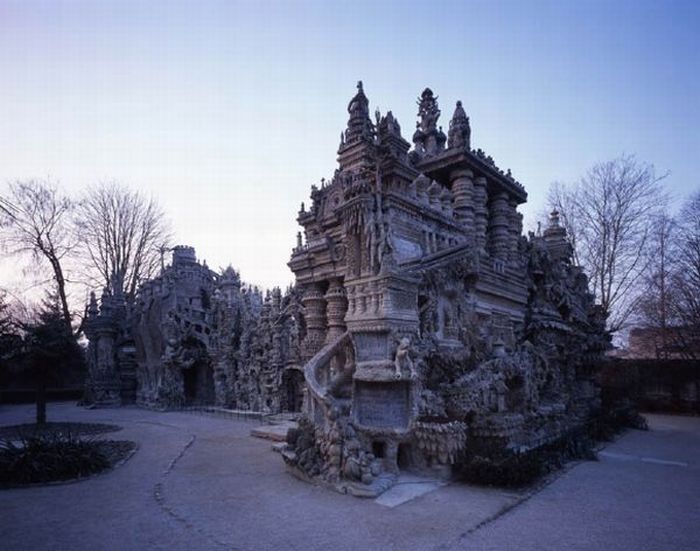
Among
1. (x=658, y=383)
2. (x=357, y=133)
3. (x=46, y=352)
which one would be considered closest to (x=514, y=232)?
(x=357, y=133)

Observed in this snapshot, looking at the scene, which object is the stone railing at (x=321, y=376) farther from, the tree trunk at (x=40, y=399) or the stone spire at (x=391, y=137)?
the tree trunk at (x=40, y=399)

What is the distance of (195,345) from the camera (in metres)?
26.7

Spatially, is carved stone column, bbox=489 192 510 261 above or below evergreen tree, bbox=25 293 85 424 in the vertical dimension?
above

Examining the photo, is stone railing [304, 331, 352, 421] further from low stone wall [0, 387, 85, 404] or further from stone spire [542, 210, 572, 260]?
low stone wall [0, 387, 85, 404]

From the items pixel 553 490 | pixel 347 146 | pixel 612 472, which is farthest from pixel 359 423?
pixel 347 146

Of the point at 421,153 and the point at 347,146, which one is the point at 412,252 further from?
the point at 421,153

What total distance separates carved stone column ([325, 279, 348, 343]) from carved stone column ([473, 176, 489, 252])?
5.12 metres

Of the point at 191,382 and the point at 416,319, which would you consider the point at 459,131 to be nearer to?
the point at 416,319

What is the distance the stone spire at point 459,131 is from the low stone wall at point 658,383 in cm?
1635

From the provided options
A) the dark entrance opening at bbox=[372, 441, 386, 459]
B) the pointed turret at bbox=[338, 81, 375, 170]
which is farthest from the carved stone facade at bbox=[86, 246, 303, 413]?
the dark entrance opening at bbox=[372, 441, 386, 459]

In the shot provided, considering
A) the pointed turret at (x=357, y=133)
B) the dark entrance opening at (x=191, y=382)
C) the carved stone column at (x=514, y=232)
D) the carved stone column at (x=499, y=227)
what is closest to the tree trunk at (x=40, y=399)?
the dark entrance opening at (x=191, y=382)

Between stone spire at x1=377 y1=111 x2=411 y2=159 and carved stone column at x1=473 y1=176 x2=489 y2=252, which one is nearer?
stone spire at x1=377 y1=111 x2=411 y2=159

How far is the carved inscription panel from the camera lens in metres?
9.05

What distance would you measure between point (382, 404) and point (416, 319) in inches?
80.0
